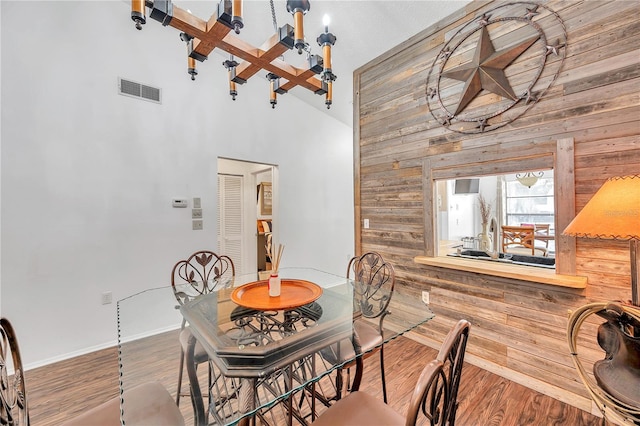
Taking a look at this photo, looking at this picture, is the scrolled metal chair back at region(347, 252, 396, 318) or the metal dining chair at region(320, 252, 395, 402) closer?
the metal dining chair at region(320, 252, 395, 402)

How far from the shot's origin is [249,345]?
4.23 feet

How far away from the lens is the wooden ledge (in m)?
1.83

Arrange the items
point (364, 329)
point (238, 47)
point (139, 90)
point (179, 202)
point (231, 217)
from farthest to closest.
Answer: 1. point (231, 217)
2. point (179, 202)
3. point (139, 90)
4. point (364, 329)
5. point (238, 47)

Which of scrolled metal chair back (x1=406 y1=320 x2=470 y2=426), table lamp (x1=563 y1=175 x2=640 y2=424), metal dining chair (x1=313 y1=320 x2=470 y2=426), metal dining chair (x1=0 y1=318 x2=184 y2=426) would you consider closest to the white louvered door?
metal dining chair (x1=0 y1=318 x2=184 y2=426)

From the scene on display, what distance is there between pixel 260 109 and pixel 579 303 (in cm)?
384

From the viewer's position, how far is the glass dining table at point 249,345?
3.76 ft

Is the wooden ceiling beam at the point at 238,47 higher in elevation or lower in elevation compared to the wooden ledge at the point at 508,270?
higher

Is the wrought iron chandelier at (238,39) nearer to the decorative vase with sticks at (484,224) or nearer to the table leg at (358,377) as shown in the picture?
the table leg at (358,377)

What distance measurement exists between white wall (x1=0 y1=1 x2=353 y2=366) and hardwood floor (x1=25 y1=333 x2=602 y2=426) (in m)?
0.35

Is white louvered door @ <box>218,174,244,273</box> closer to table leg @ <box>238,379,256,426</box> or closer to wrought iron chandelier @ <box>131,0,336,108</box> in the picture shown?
wrought iron chandelier @ <box>131,0,336,108</box>

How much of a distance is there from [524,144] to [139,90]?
3600 millimetres

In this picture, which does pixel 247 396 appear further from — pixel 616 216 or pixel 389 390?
pixel 616 216

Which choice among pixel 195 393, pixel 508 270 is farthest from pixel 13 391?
pixel 508 270

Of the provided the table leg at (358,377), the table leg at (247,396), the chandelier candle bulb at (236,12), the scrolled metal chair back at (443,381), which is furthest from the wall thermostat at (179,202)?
the scrolled metal chair back at (443,381)
